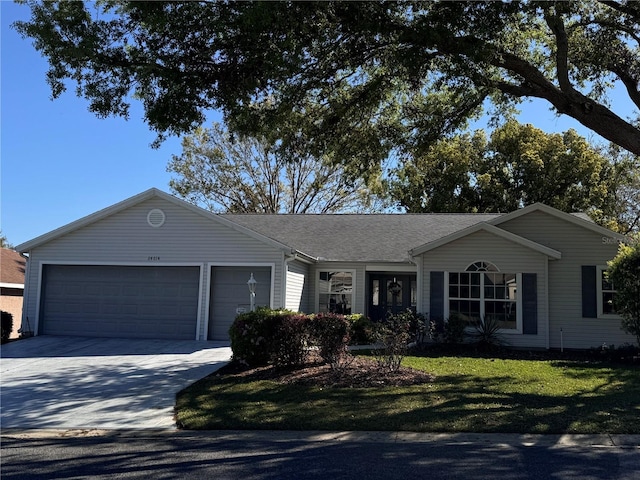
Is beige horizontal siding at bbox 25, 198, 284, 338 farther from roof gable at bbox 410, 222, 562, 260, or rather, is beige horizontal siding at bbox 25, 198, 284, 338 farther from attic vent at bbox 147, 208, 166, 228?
roof gable at bbox 410, 222, 562, 260

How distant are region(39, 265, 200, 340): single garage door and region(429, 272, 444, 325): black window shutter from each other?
7273 mm

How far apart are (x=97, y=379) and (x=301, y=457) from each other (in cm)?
682

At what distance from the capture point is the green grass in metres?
7.63

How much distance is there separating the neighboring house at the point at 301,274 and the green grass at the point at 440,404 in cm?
447

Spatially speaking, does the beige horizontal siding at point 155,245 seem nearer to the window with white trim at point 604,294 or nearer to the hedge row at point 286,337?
the hedge row at point 286,337

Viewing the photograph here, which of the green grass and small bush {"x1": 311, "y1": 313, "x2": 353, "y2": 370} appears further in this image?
small bush {"x1": 311, "y1": 313, "x2": 353, "y2": 370}

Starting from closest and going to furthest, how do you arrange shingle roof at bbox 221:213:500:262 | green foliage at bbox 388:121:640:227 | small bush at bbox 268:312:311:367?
small bush at bbox 268:312:311:367 → shingle roof at bbox 221:213:500:262 → green foliage at bbox 388:121:640:227

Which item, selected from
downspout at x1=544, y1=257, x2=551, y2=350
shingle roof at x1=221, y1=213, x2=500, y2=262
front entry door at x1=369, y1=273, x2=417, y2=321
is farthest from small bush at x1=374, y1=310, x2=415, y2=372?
front entry door at x1=369, y1=273, x2=417, y2=321

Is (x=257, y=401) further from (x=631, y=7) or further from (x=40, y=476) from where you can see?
(x=631, y=7)

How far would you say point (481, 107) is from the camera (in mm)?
14430

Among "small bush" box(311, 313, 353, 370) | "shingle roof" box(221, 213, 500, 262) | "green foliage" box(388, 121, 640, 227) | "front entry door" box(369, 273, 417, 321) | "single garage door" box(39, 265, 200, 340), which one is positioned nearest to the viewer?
"small bush" box(311, 313, 353, 370)

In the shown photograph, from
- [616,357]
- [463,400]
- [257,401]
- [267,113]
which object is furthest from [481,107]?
[257,401]

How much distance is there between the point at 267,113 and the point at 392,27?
322 cm

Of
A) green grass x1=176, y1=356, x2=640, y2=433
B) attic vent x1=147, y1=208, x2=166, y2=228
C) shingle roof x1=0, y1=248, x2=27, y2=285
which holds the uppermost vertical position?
attic vent x1=147, y1=208, x2=166, y2=228
